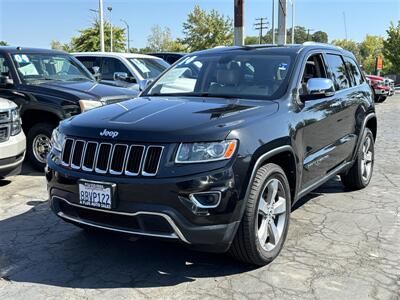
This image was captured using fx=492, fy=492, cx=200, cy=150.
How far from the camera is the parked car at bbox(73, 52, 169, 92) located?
10.3 m

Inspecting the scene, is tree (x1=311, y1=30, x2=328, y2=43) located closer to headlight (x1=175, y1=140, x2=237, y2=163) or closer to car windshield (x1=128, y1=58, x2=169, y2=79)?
car windshield (x1=128, y1=58, x2=169, y2=79)

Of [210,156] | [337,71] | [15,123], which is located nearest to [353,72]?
[337,71]

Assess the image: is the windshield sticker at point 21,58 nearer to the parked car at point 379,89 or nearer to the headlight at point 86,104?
the headlight at point 86,104

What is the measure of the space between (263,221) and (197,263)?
25.8 inches

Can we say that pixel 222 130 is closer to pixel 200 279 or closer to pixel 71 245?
pixel 200 279

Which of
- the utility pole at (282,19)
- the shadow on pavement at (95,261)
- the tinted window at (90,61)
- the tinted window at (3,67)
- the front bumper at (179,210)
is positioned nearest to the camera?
the front bumper at (179,210)

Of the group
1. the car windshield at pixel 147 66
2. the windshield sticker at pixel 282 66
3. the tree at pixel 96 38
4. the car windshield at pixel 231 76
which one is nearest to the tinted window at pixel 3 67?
the car windshield at pixel 147 66

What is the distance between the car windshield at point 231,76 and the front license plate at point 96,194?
1561mm

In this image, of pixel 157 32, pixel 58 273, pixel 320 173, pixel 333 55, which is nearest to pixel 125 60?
pixel 333 55

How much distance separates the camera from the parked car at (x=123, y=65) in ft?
33.9

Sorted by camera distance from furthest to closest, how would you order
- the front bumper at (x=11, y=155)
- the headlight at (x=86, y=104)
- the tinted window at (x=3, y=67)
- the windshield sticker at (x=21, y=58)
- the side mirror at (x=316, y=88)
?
the windshield sticker at (x=21, y=58)
the tinted window at (x=3, y=67)
the headlight at (x=86, y=104)
the front bumper at (x=11, y=155)
the side mirror at (x=316, y=88)

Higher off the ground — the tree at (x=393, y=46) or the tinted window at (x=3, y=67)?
the tree at (x=393, y=46)

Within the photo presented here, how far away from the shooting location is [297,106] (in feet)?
14.4

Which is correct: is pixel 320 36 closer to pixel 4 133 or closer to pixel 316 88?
pixel 4 133
